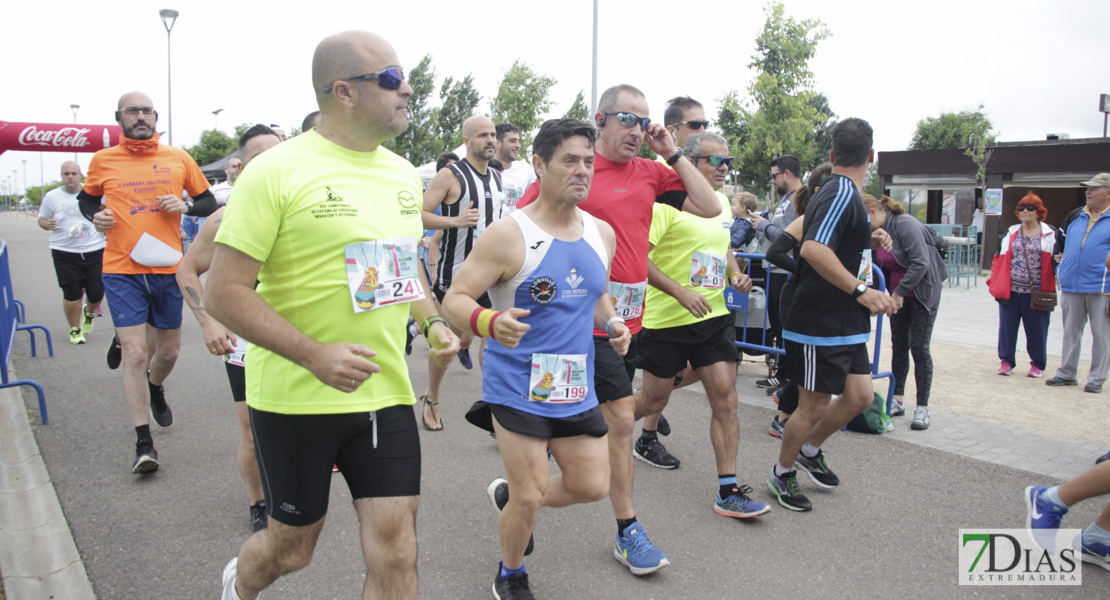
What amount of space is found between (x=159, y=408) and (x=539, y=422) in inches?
150

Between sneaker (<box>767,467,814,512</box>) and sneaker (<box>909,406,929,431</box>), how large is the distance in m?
1.94

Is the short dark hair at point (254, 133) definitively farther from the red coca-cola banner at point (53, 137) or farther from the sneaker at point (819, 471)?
the sneaker at point (819, 471)

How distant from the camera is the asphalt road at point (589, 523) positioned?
128 inches

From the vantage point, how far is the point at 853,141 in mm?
4035

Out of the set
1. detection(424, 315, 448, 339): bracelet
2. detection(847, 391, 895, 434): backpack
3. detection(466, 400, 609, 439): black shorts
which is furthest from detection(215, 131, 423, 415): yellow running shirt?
detection(847, 391, 895, 434): backpack

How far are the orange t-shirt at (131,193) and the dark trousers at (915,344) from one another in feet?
18.0

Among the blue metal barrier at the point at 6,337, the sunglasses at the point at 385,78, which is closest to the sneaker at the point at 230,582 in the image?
the sunglasses at the point at 385,78

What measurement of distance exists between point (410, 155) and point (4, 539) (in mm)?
42950

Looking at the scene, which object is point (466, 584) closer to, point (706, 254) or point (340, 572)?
point (340, 572)

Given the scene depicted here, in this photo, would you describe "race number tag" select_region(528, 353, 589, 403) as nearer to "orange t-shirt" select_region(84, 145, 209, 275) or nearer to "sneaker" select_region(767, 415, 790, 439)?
"sneaker" select_region(767, 415, 790, 439)

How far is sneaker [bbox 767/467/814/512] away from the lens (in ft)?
13.4

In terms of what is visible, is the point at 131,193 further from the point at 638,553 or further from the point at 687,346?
the point at 638,553

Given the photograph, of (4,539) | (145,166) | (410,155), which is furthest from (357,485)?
(410,155)

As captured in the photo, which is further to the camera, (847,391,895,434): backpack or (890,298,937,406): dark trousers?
(890,298,937,406): dark trousers
